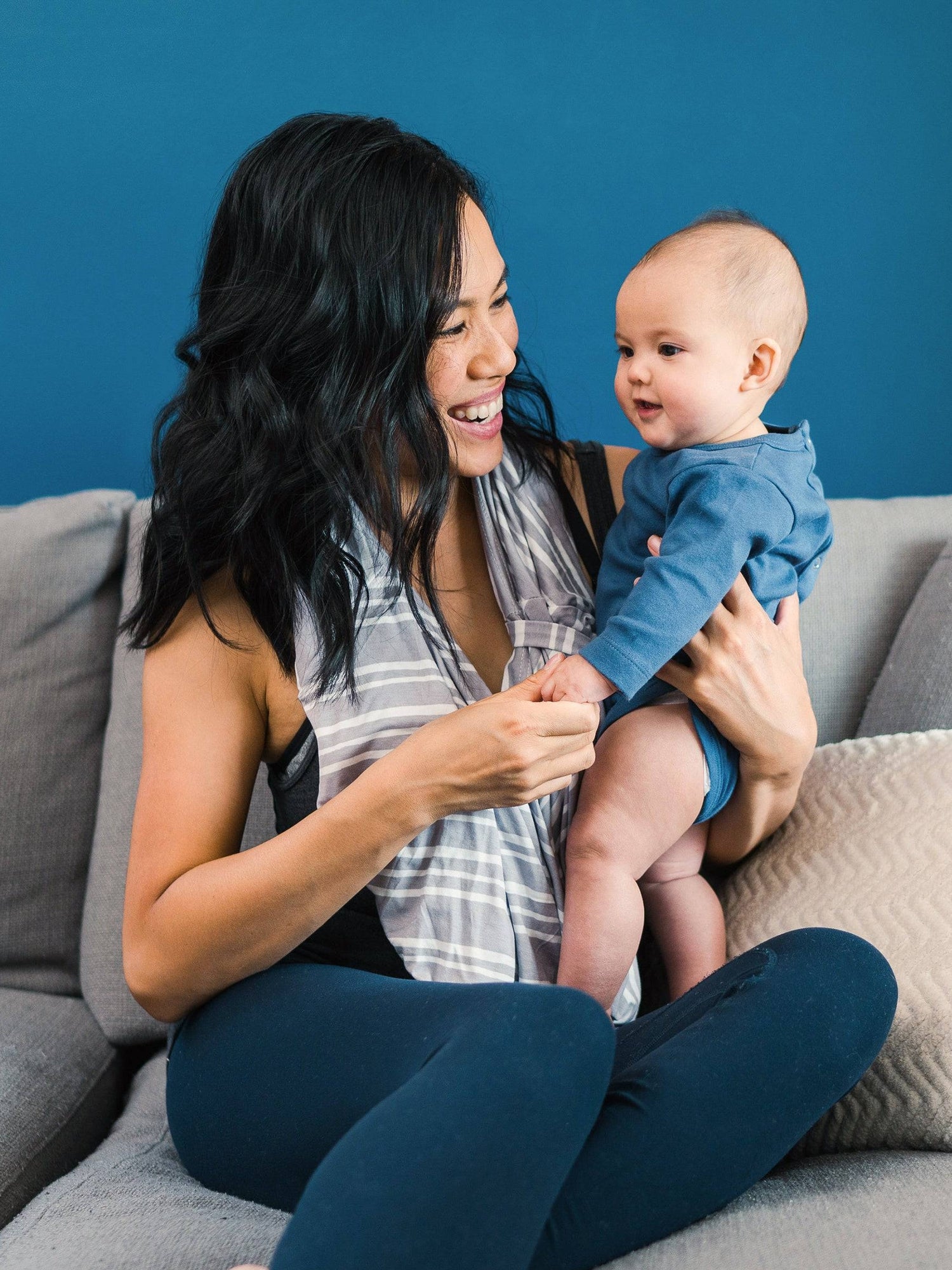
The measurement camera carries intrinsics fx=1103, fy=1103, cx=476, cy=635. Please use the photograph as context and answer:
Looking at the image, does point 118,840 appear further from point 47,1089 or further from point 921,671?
point 921,671

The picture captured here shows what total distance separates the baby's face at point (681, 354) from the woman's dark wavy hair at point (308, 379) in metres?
0.20

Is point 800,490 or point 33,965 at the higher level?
point 800,490

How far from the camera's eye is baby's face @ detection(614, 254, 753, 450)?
1.12 m

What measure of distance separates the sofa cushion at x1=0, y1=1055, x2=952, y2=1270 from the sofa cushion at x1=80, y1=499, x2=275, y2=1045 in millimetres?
303

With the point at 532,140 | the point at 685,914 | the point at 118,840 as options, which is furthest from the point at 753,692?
the point at 532,140

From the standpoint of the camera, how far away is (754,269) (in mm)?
1136

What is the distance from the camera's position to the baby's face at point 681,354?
3.68 feet

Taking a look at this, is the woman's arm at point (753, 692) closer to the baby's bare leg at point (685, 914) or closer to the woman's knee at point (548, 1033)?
the baby's bare leg at point (685, 914)

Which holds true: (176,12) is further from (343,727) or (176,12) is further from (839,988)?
(839,988)

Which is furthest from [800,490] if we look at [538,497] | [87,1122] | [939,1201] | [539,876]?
[87,1122]

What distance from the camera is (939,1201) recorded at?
0.91m

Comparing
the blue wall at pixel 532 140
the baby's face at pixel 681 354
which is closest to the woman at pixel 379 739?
the baby's face at pixel 681 354

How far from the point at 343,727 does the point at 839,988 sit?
53 centimetres

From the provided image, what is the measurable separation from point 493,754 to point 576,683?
105 mm
